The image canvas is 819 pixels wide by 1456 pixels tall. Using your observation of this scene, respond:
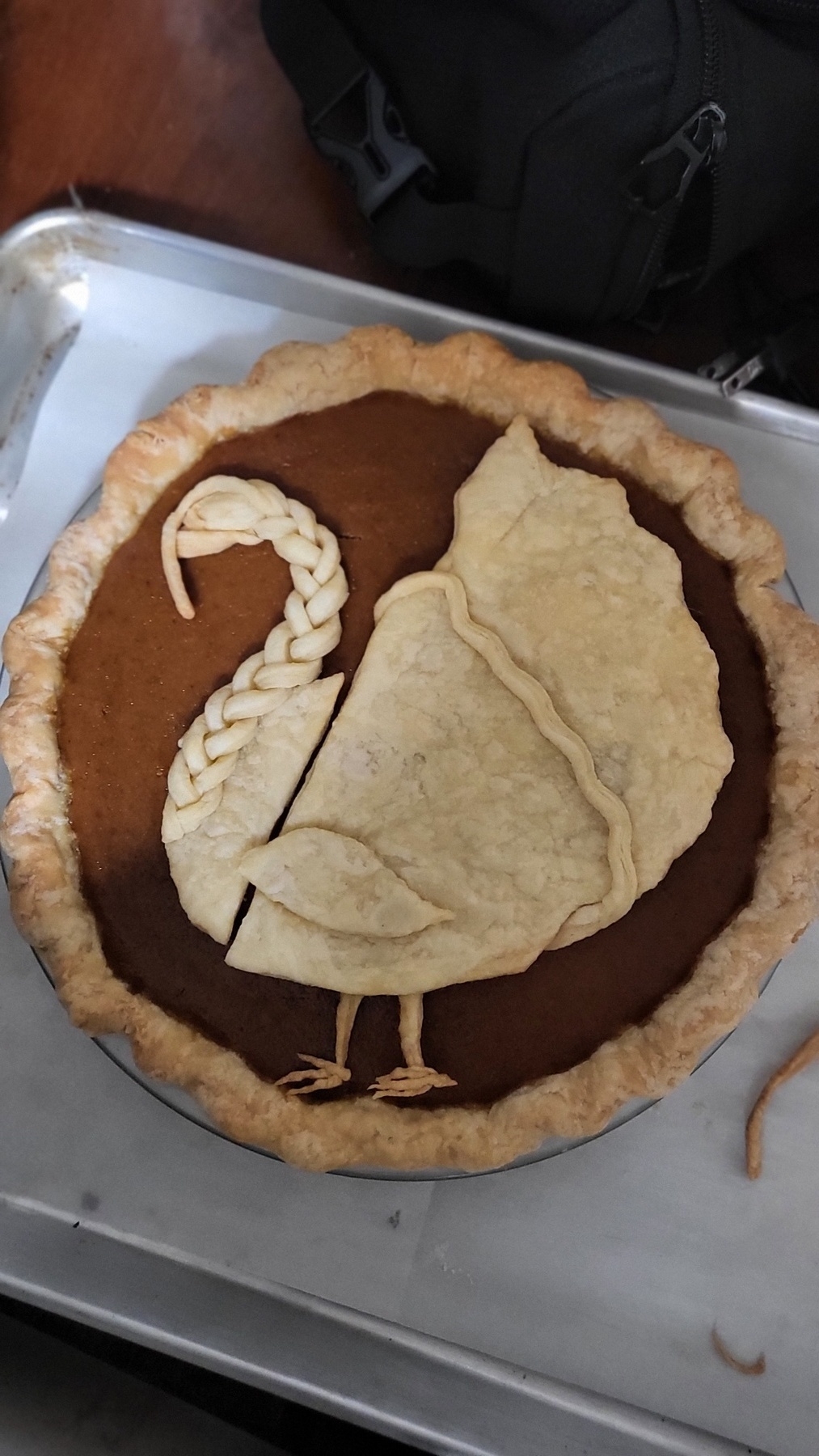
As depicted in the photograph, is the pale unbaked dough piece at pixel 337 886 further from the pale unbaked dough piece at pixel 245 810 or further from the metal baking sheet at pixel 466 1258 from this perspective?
the metal baking sheet at pixel 466 1258

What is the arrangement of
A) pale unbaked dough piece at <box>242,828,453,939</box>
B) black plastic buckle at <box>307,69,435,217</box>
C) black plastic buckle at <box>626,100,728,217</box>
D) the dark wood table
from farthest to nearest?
1. the dark wood table
2. black plastic buckle at <box>307,69,435,217</box>
3. black plastic buckle at <box>626,100,728,217</box>
4. pale unbaked dough piece at <box>242,828,453,939</box>

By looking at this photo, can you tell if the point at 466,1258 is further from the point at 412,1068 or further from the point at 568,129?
the point at 568,129

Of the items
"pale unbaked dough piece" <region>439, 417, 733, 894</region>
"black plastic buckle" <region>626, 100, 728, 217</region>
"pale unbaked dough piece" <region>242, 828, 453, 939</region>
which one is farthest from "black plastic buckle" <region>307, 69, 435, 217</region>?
"pale unbaked dough piece" <region>242, 828, 453, 939</region>

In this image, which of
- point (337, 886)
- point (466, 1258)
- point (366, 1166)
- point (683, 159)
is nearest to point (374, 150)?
point (683, 159)

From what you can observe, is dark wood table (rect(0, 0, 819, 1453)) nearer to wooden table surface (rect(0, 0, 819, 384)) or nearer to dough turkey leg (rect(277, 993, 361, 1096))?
wooden table surface (rect(0, 0, 819, 384))

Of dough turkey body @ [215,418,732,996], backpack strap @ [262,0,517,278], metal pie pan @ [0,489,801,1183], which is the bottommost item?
metal pie pan @ [0,489,801,1183]

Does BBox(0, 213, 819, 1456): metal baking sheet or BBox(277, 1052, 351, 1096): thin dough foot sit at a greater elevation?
BBox(277, 1052, 351, 1096): thin dough foot

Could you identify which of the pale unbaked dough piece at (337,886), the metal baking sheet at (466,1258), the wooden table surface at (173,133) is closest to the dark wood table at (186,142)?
the wooden table surface at (173,133)

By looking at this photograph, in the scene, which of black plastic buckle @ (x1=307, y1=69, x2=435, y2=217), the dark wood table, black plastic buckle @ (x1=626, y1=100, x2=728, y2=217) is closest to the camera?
black plastic buckle @ (x1=626, y1=100, x2=728, y2=217)

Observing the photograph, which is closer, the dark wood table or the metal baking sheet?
the metal baking sheet
